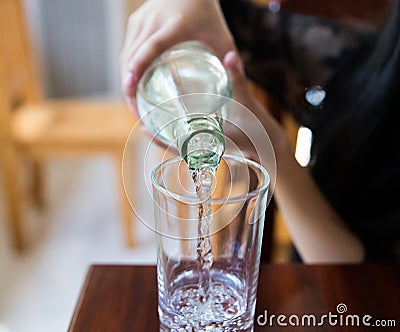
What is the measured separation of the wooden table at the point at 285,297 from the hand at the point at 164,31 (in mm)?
191

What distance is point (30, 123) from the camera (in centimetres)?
158

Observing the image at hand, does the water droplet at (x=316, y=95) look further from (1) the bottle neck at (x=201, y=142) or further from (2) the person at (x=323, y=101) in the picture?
(1) the bottle neck at (x=201, y=142)

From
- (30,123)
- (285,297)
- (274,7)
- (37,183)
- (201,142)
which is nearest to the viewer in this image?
(201,142)

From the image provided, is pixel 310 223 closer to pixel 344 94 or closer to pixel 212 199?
pixel 344 94

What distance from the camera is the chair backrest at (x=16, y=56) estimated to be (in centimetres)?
152

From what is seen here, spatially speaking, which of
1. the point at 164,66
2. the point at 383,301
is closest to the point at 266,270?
the point at 383,301

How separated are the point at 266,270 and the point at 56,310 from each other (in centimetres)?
101

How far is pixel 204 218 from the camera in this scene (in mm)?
403

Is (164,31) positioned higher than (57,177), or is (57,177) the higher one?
(164,31)

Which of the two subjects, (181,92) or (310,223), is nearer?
(181,92)

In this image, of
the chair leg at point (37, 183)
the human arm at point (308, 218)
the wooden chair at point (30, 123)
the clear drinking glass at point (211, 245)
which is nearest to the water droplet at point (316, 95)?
the human arm at point (308, 218)

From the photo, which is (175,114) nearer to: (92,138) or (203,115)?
(203,115)

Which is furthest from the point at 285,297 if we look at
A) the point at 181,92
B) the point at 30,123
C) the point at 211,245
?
the point at 30,123

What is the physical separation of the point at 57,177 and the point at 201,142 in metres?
1.70
